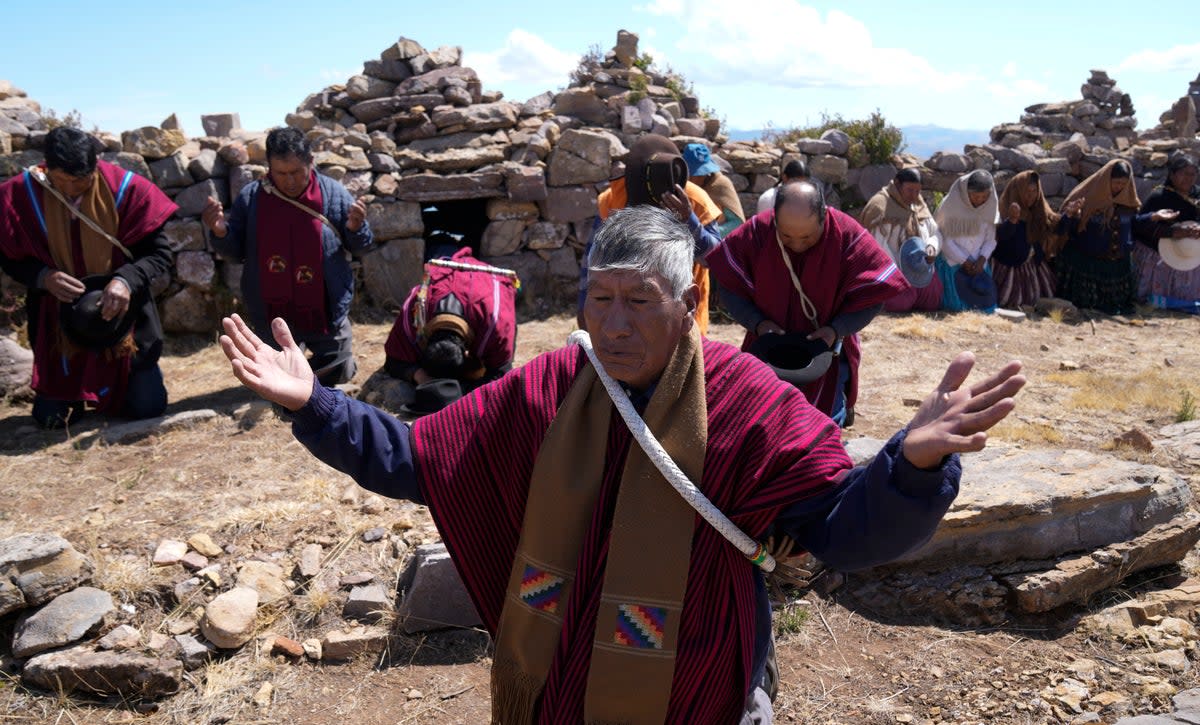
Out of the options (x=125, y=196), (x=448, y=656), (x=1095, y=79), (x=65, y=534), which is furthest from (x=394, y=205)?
(x=1095, y=79)

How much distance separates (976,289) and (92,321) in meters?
8.30

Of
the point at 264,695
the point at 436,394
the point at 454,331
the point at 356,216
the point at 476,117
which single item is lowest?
the point at 264,695

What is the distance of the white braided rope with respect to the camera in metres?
1.99

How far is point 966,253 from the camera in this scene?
10.0 m

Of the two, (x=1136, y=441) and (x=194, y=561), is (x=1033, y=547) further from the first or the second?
(x=194, y=561)

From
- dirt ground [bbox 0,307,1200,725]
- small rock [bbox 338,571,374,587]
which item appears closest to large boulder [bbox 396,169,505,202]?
dirt ground [bbox 0,307,1200,725]

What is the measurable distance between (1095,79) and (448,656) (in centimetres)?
1598

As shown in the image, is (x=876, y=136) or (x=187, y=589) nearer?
(x=187, y=589)

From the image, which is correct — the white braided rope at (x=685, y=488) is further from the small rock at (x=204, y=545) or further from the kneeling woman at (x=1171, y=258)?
the kneeling woman at (x=1171, y=258)

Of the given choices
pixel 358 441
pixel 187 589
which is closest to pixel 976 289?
pixel 187 589

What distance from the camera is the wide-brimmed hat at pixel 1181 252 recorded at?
10.4 meters

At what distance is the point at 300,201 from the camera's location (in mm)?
6363

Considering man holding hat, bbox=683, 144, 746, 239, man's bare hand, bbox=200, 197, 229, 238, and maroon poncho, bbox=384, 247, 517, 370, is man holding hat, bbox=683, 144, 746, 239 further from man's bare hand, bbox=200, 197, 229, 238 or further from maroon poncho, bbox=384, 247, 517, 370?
man's bare hand, bbox=200, 197, 229, 238

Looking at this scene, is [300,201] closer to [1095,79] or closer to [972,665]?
[972,665]
